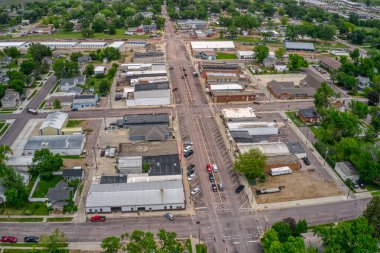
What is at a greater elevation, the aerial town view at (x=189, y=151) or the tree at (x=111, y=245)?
the tree at (x=111, y=245)

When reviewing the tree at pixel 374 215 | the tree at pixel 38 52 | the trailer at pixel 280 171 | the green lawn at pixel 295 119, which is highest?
the tree at pixel 374 215

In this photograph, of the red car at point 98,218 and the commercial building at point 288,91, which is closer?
the red car at point 98,218

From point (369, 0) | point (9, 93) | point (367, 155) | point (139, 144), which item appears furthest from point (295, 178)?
point (369, 0)

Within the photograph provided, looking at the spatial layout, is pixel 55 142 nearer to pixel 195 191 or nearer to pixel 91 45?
pixel 195 191

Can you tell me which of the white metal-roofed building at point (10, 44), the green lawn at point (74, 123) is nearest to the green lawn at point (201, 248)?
the green lawn at point (74, 123)

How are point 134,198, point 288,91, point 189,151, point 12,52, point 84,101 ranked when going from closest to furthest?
point 134,198
point 189,151
point 84,101
point 288,91
point 12,52

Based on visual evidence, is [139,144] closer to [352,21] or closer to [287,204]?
[287,204]

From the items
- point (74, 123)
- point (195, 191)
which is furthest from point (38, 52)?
point (195, 191)

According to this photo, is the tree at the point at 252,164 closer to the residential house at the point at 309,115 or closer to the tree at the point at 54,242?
the residential house at the point at 309,115
